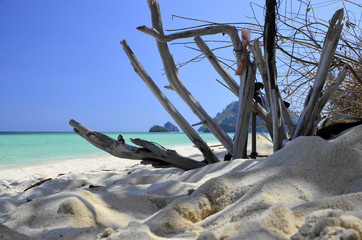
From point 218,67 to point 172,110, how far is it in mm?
571

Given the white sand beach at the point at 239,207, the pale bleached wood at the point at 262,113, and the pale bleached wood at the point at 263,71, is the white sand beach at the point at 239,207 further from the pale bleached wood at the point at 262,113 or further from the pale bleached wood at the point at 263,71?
the pale bleached wood at the point at 262,113

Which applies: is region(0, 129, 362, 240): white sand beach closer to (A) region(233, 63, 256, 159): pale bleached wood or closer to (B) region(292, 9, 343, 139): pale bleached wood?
(B) region(292, 9, 343, 139): pale bleached wood

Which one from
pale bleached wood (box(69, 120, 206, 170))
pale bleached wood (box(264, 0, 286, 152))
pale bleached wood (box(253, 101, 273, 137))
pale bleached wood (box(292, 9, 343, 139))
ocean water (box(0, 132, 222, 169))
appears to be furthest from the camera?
ocean water (box(0, 132, 222, 169))

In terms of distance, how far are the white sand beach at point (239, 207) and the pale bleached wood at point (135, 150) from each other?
77 centimetres

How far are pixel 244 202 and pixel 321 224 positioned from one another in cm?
40

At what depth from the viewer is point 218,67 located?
281 cm

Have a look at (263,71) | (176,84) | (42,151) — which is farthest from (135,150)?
(42,151)

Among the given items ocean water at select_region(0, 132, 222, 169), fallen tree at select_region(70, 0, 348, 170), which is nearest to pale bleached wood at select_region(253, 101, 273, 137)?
fallen tree at select_region(70, 0, 348, 170)

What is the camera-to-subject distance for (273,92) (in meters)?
2.36

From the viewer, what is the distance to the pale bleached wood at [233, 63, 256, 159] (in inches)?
98.7

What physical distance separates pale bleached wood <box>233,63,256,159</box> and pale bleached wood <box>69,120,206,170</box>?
0.39 meters

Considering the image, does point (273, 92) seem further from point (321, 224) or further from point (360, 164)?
point (321, 224)

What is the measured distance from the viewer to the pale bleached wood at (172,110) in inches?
105

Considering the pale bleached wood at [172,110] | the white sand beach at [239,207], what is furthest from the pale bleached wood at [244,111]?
the white sand beach at [239,207]
